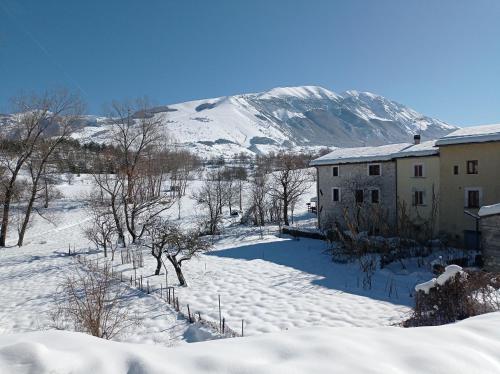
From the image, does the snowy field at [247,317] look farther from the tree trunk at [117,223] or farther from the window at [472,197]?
the window at [472,197]

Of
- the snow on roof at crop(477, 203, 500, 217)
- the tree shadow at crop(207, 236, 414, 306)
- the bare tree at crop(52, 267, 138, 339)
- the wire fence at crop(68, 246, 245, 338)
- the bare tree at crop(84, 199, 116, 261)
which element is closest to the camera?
the bare tree at crop(52, 267, 138, 339)

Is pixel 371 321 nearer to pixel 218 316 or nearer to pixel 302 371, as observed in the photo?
pixel 218 316

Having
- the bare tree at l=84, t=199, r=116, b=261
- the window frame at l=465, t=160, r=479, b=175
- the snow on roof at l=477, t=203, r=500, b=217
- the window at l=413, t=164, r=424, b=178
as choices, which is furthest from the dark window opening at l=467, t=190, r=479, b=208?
the bare tree at l=84, t=199, r=116, b=261

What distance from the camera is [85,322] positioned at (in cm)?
757

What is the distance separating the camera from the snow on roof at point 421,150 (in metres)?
23.5

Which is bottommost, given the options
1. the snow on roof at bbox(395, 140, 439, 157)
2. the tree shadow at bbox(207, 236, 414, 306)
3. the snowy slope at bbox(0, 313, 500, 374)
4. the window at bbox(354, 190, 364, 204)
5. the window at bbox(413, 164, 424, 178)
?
the tree shadow at bbox(207, 236, 414, 306)

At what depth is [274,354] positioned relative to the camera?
111 inches

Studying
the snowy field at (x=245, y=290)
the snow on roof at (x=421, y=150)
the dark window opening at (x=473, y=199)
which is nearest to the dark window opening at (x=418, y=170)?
the snow on roof at (x=421, y=150)

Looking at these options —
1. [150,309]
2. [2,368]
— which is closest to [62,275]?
[150,309]

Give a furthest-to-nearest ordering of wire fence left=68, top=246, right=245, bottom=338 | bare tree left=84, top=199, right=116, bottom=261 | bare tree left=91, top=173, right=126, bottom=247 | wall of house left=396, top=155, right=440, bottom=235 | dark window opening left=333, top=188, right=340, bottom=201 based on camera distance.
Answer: dark window opening left=333, top=188, right=340, bottom=201 < bare tree left=91, top=173, right=126, bottom=247 < wall of house left=396, top=155, right=440, bottom=235 < bare tree left=84, top=199, right=116, bottom=261 < wire fence left=68, top=246, right=245, bottom=338

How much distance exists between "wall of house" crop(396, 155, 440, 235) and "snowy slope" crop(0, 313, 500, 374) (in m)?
21.1

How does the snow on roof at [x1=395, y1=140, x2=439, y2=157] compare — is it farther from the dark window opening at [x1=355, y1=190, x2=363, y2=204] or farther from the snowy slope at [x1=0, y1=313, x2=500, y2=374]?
the snowy slope at [x1=0, y1=313, x2=500, y2=374]

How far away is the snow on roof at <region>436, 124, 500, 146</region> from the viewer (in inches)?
798

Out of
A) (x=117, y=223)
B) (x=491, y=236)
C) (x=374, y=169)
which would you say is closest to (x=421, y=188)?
(x=374, y=169)
